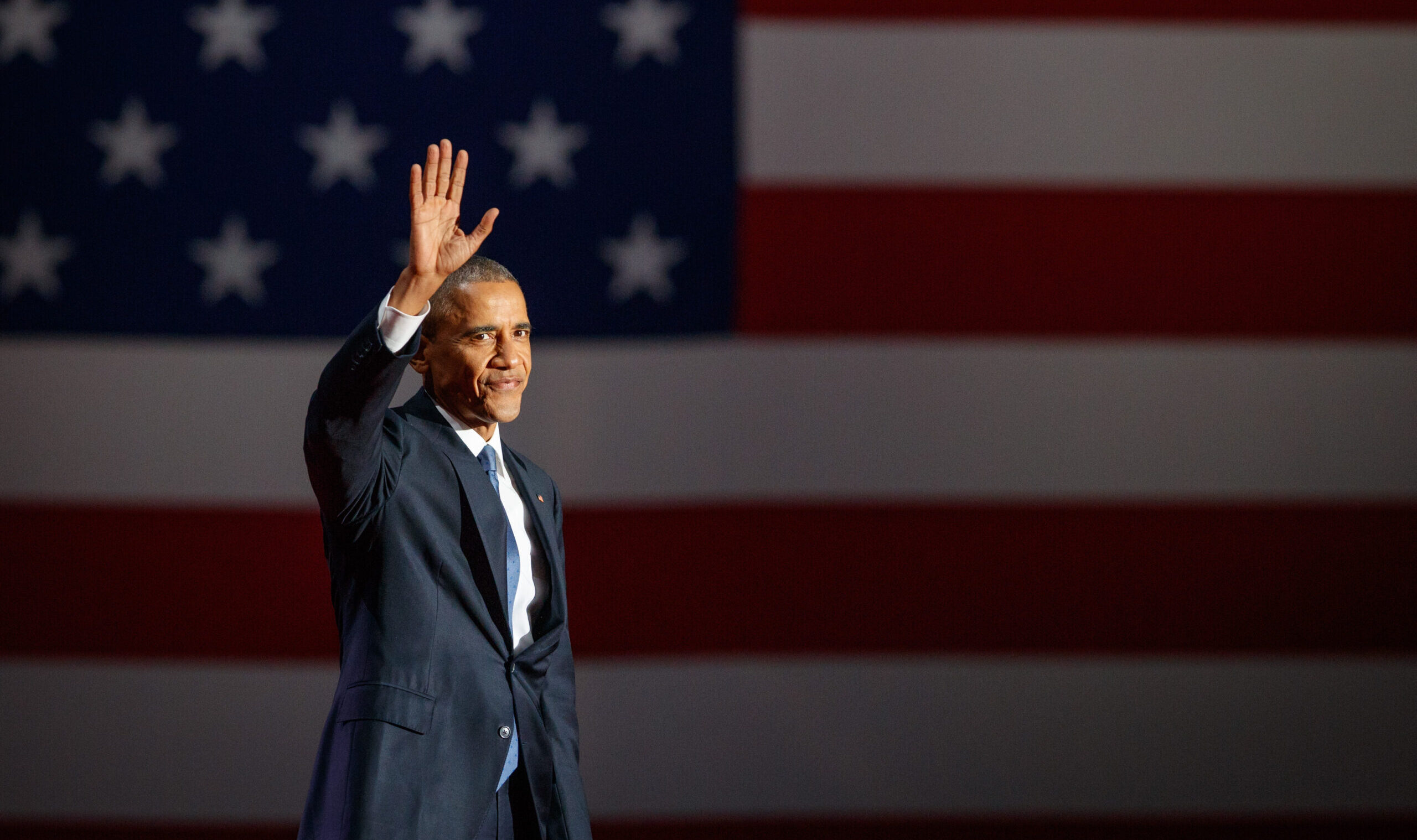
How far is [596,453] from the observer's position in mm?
2104

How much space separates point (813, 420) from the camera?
6.92ft

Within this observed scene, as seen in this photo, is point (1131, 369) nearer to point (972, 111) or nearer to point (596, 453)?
point (972, 111)

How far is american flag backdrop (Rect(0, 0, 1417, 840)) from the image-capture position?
2088 mm

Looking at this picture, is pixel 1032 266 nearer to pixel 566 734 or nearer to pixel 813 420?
pixel 813 420

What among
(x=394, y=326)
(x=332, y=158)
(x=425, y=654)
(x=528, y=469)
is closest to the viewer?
(x=394, y=326)

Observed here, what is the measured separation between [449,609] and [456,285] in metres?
0.31

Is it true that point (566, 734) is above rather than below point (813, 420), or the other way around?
below

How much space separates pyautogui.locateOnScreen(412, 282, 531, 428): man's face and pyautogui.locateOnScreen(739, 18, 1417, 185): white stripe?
44.6 inches

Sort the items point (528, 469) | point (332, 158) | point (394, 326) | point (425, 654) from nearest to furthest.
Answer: point (394, 326), point (425, 654), point (528, 469), point (332, 158)

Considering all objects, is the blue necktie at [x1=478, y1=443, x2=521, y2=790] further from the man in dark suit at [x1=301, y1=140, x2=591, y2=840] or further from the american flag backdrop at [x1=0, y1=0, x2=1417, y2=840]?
the american flag backdrop at [x1=0, y1=0, x2=1417, y2=840]

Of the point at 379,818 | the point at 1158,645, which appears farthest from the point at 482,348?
the point at 1158,645

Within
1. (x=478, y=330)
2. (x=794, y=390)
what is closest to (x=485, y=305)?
(x=478, y=330)

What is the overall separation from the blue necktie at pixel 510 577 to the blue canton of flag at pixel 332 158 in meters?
1.01

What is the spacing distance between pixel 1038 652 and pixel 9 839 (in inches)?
76.2
